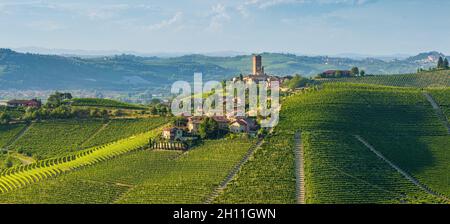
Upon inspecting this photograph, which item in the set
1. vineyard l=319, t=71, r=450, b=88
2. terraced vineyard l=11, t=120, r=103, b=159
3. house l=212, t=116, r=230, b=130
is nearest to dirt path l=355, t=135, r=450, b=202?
house l=212, t=116, r=230, b=130

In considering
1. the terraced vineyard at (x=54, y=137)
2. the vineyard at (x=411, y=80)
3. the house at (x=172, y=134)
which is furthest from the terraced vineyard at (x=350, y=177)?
the vineyard at (x=411, y=80)

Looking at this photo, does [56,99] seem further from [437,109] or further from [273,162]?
[437,109]

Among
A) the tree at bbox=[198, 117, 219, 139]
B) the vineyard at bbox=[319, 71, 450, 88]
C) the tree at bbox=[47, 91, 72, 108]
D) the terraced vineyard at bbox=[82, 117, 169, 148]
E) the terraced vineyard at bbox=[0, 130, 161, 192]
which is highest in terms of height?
the vineyard at bbox=[319, 71, 450, 88]

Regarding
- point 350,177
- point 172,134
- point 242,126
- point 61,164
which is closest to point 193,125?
point 172,134

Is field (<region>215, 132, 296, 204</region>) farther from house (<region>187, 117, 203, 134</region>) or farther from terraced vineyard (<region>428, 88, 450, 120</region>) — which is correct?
terraced vineyard (<region>428, 88, 450, 120</region>)

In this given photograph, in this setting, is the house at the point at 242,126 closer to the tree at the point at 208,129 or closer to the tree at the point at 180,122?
the tree at the point at 208,129
